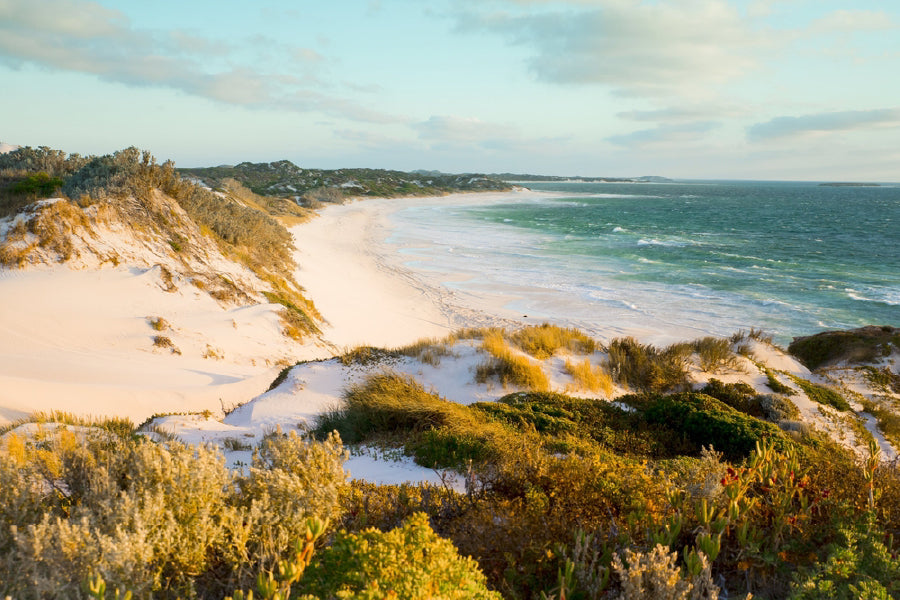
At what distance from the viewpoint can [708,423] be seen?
6.79 m

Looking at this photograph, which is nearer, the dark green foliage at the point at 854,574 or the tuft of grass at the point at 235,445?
the dark green foliage at the point at 854,574

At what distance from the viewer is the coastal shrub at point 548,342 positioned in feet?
34.6

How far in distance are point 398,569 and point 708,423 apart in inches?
235

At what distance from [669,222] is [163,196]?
5460cm

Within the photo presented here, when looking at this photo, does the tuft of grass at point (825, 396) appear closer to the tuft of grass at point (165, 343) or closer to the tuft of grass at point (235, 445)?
the tuft of grass at point (235, 445)

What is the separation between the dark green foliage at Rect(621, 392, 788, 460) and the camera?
636cm

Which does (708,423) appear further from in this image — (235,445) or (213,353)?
(213,353)

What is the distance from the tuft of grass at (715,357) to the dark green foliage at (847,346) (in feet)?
15.2

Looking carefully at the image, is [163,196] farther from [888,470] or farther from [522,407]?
[888,470]

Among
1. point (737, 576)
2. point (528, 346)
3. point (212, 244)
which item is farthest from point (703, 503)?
point (212, 244)

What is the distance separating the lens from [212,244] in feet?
50.2

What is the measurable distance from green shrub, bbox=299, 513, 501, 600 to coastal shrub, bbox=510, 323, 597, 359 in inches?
323

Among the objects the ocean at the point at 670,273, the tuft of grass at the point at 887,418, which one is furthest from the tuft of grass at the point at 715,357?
the ocean at the point at 670,273

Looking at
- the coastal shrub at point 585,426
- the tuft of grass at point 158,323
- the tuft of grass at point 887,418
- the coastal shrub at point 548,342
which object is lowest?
the tuft of grass at point 887,418
